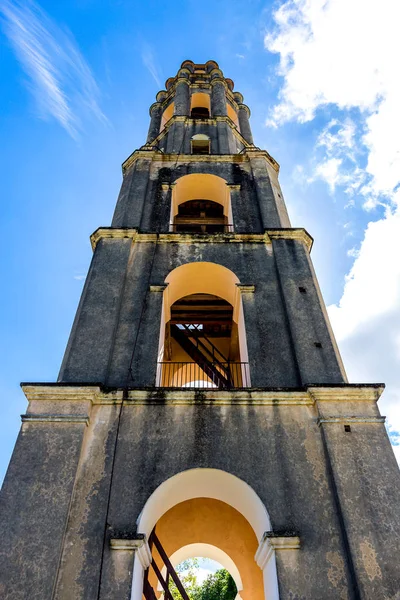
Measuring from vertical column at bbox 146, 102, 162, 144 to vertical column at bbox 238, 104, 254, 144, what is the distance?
3.65 metres

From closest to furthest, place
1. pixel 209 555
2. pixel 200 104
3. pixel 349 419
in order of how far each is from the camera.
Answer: pixel 349 419 → pixel 209 555 → pixel 200 104

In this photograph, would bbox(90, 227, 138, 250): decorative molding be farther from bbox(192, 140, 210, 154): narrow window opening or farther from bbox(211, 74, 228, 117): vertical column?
bbox(211, 74, 228, 117): vertical column

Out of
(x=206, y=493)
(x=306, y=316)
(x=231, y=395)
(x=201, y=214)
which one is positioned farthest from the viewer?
(x=201, y=214)

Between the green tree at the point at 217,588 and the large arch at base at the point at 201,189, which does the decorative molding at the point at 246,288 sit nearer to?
the large arch at base at the point at 201,189

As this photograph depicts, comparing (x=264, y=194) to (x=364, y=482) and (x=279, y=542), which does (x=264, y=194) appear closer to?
(x=364, y=482)

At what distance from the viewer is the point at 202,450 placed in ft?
22.7

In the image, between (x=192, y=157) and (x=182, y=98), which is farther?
(x=182, y=98)

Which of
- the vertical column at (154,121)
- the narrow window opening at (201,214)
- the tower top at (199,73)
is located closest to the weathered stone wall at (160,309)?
the narrow window opening at (201,214)

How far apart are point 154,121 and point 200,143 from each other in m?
4.39

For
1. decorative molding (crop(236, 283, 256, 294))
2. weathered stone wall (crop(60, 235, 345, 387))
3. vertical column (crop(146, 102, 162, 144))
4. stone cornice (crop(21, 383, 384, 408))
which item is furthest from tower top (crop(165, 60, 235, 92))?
stone cornice (crop(21, 383, 384, 408))

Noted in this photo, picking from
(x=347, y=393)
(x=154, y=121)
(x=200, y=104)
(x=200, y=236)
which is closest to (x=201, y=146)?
(x=154, y=121)

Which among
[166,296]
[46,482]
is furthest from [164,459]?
[166,296]

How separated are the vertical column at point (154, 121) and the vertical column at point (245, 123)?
365 centimetres

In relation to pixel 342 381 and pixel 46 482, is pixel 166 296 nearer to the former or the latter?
pixel 342 381
